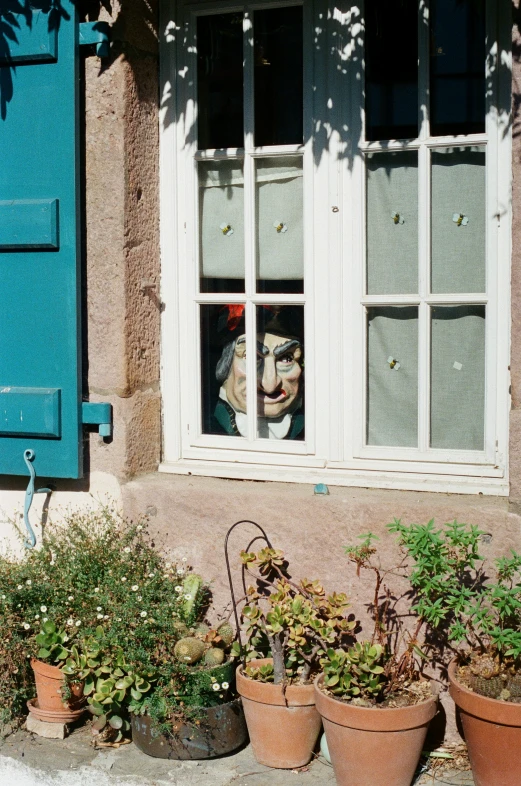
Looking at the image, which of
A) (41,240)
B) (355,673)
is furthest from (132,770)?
(41,240)

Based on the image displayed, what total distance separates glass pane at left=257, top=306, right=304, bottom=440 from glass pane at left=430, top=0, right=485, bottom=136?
3.15 ft

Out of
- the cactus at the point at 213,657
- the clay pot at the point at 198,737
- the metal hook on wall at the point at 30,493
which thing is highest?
the metal hook on wall at the point at 30,493

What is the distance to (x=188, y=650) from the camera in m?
3.59

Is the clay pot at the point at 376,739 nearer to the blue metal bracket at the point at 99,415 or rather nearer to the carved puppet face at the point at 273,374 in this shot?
the carved puppet face at the point at 273,374

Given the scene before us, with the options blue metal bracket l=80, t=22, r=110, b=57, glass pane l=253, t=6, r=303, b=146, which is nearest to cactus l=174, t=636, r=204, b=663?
glass pane l=253, t=6, r=303, b=146

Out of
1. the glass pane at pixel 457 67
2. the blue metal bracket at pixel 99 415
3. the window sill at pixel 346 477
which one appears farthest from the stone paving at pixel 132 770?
the glass pane at pixel 457 67

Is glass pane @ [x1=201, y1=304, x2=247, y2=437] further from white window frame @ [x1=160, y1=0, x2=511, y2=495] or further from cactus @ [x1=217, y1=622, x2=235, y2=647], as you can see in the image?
cactus @ [x1=217, y1=622, x2=235, y2=647]

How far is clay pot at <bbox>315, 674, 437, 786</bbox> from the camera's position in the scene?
3264mm

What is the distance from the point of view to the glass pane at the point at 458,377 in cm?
382

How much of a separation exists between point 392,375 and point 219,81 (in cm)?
145

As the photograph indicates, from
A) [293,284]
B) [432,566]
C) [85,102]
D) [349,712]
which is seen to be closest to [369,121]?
[293,284]

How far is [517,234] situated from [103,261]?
167cm

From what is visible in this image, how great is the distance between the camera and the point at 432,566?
11.0 feet

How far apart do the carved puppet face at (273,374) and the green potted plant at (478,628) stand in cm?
87
